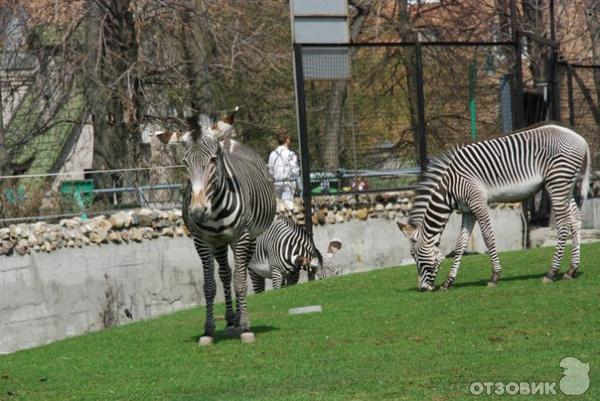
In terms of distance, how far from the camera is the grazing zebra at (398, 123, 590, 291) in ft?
56.7

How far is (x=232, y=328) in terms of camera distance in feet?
47.8

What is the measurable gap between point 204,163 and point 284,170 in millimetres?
10795

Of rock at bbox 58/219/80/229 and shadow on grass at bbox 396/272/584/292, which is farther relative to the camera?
rock at bbox 58/219/80/229

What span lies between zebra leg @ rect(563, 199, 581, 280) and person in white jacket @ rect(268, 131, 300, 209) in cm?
664

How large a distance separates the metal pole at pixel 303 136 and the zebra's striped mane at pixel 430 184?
3.99m

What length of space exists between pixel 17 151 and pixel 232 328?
56.5 feet

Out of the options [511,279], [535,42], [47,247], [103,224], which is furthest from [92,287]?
[535,42]

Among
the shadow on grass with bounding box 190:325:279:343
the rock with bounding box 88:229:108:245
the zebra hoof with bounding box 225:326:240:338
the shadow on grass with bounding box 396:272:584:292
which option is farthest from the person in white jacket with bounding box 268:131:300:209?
the zebra hoof with bounding box 225:326:240:338

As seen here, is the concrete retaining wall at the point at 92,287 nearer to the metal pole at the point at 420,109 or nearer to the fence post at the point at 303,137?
the fence post at the point at 303,137

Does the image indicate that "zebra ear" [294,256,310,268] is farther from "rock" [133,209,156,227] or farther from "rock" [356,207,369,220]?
"rock" [356,207,369,220]

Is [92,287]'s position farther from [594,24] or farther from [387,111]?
[594,24]

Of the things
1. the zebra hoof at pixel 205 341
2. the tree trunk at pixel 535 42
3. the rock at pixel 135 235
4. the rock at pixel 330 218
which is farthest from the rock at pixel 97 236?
the tree trunk at pixel 535 42

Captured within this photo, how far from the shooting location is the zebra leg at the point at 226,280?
14.1 m

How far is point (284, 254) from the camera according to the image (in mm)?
20766
